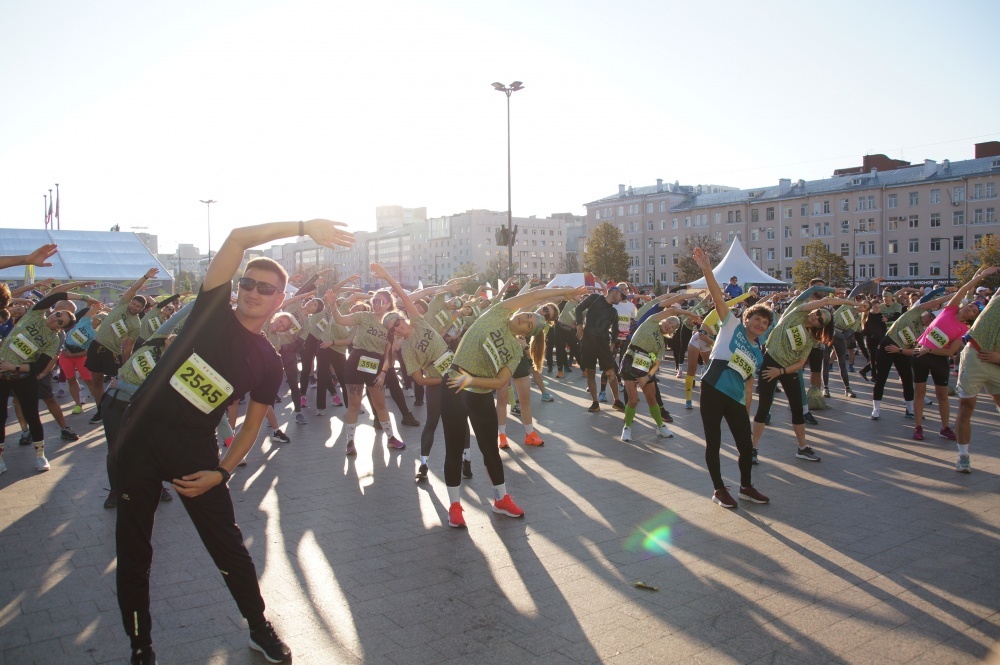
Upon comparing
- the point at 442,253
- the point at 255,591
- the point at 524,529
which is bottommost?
the point at 524,529

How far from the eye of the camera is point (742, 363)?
264 inches

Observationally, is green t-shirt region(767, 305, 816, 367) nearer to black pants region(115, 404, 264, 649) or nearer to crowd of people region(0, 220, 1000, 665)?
crowd of people region(0, 220, 1000, 665)

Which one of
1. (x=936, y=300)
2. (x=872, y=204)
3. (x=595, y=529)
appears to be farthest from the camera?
(x=872, y=204)

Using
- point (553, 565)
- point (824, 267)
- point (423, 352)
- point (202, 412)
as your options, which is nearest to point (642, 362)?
point (423, 352)

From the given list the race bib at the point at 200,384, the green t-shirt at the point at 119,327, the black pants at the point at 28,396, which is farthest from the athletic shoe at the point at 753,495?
the green t-shirt at the point at 119,327

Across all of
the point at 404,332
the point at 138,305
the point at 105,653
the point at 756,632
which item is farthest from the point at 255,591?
the point at 138,305

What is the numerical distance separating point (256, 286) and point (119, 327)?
23.9ft

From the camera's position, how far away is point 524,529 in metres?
6.10

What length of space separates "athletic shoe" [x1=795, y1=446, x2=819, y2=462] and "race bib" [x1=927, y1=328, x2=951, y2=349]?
2228 mm

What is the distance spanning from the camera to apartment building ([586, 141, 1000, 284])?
73562 millimetres

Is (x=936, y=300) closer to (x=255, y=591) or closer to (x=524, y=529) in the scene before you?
(x=524, y=529)

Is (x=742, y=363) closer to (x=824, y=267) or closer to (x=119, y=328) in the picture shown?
(x=119, y=328)

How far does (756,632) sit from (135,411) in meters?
3.45

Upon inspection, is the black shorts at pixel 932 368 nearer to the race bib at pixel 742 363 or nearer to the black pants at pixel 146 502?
the race bib at pixel 742 363
